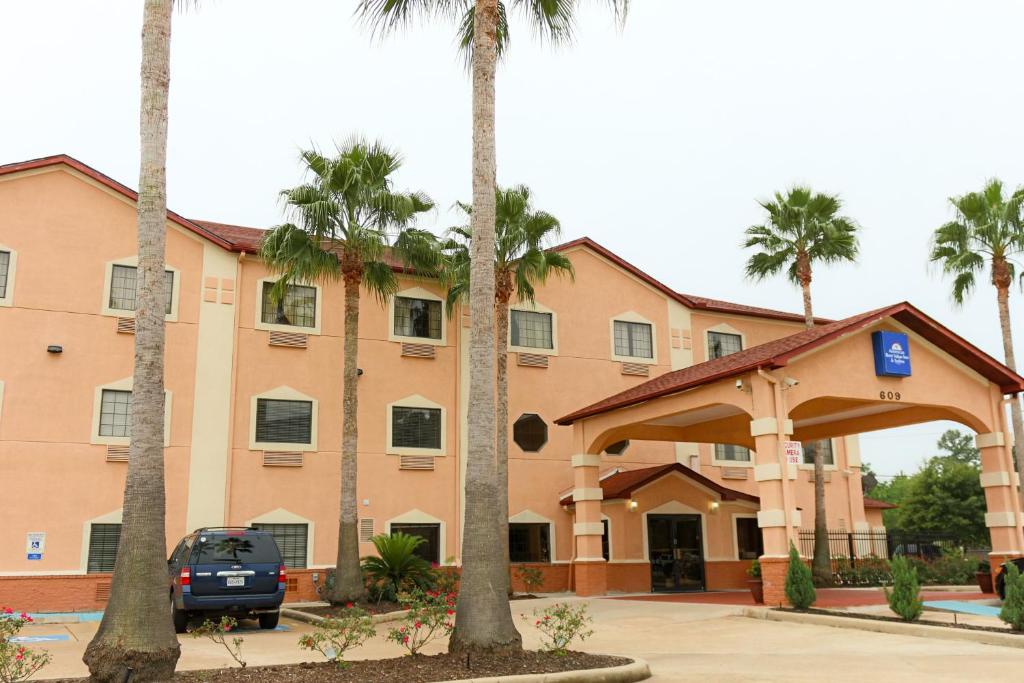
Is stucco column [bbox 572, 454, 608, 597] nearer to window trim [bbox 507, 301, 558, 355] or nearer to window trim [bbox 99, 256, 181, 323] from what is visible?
window trim [bbox 507, 301, 558, 355]

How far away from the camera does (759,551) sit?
27.2 metres

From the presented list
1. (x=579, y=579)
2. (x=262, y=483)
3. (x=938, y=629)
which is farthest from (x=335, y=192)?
(x=938, y=629)

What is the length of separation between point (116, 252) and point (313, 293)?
4.89 metres

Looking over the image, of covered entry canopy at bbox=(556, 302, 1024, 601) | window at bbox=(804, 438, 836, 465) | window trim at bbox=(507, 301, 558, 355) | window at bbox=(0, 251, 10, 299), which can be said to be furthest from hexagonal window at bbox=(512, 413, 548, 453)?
window at bbox=(0, 251, 10, 299)

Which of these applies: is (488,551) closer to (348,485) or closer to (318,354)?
(348,485)

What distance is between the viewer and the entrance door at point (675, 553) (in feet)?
84.5

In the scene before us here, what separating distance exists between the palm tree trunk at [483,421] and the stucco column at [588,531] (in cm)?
1097

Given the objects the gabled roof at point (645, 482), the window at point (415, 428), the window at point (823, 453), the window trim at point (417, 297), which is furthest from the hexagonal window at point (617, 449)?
the window at point (823, 453)

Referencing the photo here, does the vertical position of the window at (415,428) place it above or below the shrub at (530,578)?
above

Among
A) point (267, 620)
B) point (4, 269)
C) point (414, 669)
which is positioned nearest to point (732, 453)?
point (267, 620)

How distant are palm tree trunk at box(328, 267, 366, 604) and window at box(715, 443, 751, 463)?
1299 cm

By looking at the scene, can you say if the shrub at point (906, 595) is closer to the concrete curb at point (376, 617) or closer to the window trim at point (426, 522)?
the concrete curb at point (376, 617)

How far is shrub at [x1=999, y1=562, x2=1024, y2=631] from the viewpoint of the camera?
1394 cm

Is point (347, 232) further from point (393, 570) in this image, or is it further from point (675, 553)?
point (675, 553)
